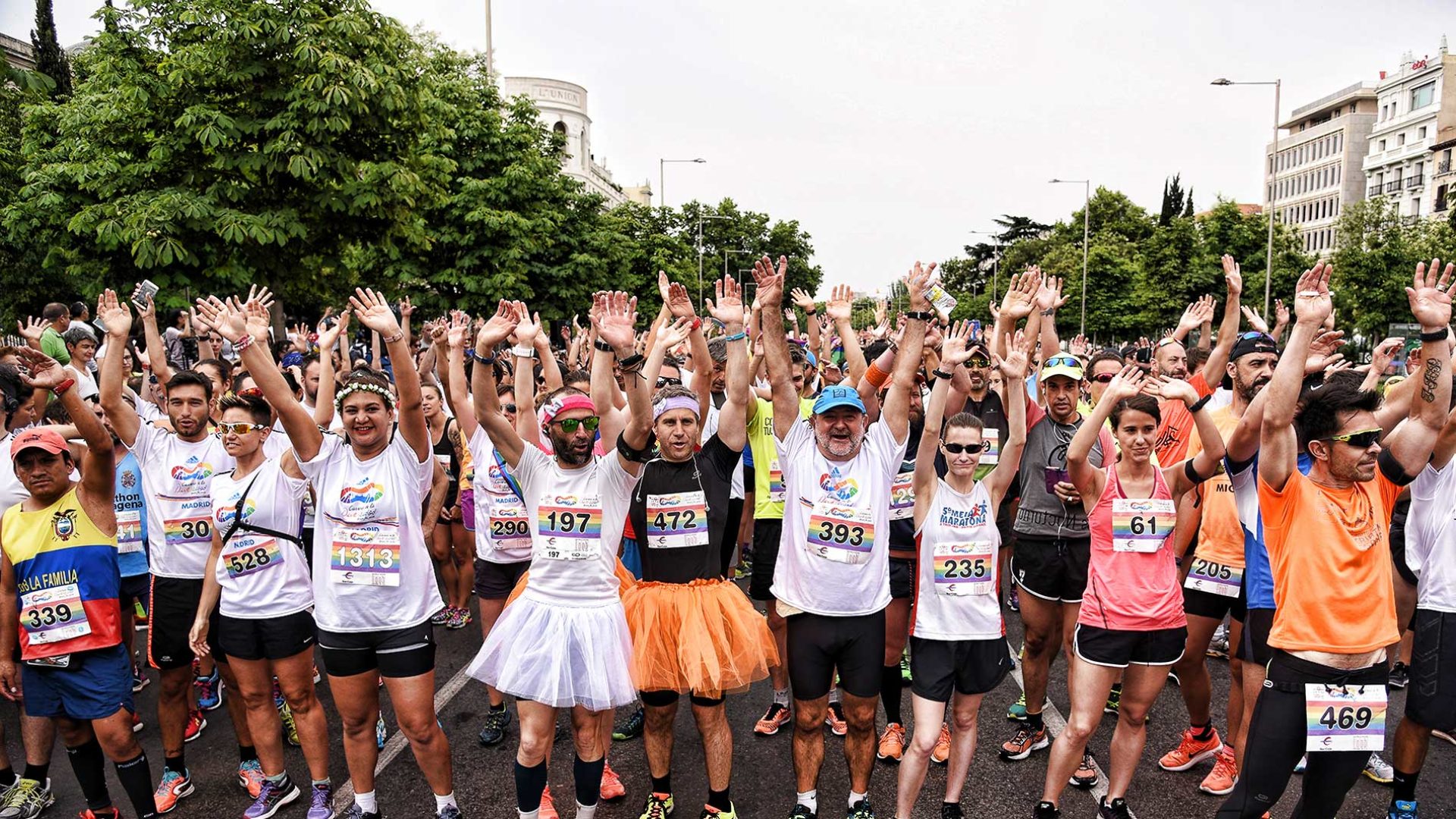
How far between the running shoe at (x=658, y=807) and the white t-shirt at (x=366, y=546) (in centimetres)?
149

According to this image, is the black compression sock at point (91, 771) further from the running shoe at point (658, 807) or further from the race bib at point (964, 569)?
the race bib at point (964, 569)

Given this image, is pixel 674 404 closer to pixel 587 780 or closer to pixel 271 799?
pixel 587 780

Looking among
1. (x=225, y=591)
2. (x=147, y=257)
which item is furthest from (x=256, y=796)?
(x=147, y=257)

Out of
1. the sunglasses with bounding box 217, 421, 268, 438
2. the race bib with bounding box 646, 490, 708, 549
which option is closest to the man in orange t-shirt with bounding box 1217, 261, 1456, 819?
the race bib with bounding box 646, 490, 708, 549

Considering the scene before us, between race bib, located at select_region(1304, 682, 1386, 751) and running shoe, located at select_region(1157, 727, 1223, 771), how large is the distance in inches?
66.0

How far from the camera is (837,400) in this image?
4277 millimetres

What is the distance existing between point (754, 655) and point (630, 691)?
63cm

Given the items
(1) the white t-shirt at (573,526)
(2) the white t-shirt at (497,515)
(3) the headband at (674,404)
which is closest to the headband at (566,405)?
(1) the white t-shirt at (573,526)

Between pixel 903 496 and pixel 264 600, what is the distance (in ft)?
11.4

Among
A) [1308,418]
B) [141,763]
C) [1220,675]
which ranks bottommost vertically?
[1220,675]

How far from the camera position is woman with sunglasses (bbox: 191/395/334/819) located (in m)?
4.42

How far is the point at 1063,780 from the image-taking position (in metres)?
4.26

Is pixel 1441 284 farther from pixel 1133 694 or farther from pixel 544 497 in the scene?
pixel 544 497

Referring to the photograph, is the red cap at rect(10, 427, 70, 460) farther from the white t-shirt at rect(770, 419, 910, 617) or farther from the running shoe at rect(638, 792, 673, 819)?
the white t-shirt at rect(770, 419, 910, 617)
